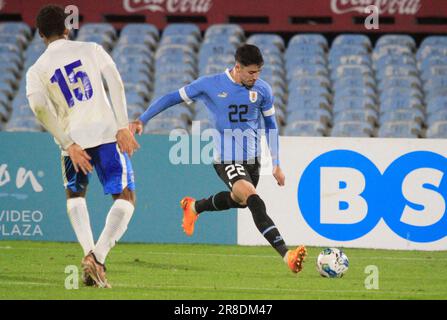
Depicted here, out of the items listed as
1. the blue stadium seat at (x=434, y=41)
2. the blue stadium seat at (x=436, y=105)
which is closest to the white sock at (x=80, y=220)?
the blue stadium seat at (x=436, y=105)

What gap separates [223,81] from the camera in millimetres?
9430

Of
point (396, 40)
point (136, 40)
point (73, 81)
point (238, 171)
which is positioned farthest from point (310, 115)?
point (73, 81)

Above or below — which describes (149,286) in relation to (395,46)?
below

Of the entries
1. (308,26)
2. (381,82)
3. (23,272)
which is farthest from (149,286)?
(308,26)

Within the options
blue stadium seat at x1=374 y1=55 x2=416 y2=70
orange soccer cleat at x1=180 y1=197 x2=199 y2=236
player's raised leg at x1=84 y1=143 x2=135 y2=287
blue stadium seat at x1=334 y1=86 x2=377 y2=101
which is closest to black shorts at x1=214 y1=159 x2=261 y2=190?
orange soccer cleat at x1=180 y1=197 x2=199 y2=236

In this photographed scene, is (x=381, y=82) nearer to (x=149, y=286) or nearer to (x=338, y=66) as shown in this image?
(x=338, y=66)

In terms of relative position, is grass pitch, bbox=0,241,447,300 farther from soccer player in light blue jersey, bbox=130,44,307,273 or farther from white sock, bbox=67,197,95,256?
soccer player in light blue jersey, bbox=130,44,307,273

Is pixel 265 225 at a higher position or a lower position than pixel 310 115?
lower

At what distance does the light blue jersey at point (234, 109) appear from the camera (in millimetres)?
9328

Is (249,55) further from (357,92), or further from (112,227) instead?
(357,92)

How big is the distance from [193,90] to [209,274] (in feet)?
5.17

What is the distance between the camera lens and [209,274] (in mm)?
9062

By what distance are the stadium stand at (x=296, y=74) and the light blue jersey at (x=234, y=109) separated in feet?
14.8
